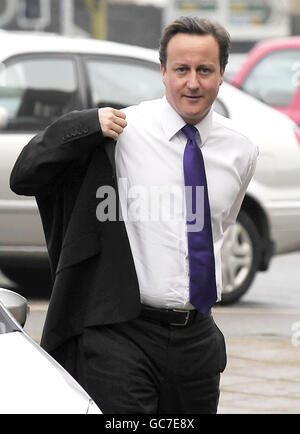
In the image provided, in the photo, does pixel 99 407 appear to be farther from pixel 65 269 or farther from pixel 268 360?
pixel 268 360

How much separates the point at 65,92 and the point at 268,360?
8.71 ft

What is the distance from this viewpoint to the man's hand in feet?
13.9

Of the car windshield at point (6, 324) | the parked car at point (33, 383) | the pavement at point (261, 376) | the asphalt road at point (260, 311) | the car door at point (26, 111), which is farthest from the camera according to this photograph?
the car door at point (26, 111)

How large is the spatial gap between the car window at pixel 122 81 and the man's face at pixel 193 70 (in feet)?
18.7

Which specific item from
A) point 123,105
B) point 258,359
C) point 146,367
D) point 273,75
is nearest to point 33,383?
point 146,367

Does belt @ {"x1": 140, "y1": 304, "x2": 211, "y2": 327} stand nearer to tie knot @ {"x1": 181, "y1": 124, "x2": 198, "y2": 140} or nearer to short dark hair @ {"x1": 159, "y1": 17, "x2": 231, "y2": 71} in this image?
tie knot @ {"x1": 181, "y1": 124, "x2": 198, "y2": 140}

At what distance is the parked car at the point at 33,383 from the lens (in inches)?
147

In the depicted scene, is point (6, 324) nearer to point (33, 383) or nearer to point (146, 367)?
point (146, 367)

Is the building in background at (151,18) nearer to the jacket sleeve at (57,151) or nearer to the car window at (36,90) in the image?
the car window at (36,90)

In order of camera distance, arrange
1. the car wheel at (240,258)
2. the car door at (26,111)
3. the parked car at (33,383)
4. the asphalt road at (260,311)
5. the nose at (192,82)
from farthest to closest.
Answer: the car wheel at (240,258) → the car door at (26,111) → the asphalt road at (260,311) → the nose at (192,82) → the parked car at (33,383)

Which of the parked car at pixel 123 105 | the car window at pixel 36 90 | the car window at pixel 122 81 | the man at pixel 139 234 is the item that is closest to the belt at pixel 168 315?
the man at pixel 139 234

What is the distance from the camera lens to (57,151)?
4234 mm

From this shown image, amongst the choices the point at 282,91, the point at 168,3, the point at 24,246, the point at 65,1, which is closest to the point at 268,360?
the point at 24,246

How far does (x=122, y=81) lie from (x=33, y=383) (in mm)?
6297
